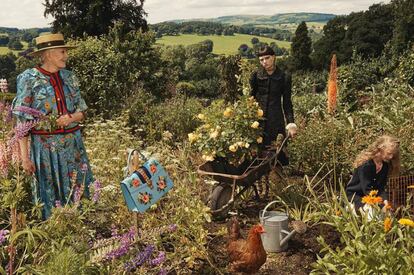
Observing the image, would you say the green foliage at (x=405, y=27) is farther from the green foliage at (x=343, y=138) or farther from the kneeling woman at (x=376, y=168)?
the kneeling woman at (x=376, y=168)

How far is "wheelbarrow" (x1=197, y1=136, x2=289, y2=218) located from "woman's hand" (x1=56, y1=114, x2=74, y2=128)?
1.37 meters

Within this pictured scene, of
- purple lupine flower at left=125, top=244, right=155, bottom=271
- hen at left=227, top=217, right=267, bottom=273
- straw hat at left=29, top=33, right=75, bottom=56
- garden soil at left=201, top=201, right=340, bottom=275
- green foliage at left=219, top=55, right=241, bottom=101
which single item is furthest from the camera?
green foliage at left=219, top=55, right=241, bottom=101

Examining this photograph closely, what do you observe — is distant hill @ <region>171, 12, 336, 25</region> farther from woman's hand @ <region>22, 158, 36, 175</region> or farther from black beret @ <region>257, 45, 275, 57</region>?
woman's hand @ <region>22, 158, 36, 175</region>

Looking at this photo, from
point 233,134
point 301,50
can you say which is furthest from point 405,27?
point 233,134

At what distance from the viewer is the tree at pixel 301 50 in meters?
41.4

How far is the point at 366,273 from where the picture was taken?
263 cm

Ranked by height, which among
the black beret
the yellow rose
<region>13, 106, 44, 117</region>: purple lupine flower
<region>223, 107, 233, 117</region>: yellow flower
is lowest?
the yellow rose

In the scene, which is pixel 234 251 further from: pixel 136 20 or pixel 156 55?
pixel 136 20

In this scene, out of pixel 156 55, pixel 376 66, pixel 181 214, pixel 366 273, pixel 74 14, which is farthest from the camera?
pixel 74 14

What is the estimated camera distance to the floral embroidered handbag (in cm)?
296

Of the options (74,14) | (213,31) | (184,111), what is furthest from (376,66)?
(213,31)

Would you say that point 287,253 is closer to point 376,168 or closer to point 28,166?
point 376,168

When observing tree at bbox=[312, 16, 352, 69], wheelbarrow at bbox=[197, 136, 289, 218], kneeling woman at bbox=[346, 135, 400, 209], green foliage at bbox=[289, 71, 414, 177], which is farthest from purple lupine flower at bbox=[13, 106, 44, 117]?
tree at bbox=[312, 16, 352, 69]

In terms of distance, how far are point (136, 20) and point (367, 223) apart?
90.5ft
